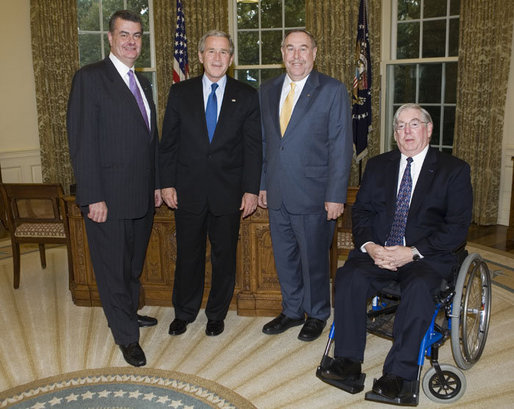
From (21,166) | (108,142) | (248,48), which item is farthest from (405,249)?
(21,166)

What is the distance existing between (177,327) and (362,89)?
3794 mm

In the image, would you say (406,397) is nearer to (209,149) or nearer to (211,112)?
(209,149)

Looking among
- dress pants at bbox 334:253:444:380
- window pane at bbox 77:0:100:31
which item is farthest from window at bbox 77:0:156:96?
dress pants at bbox 334:253:444:380

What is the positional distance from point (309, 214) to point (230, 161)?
0.54 m

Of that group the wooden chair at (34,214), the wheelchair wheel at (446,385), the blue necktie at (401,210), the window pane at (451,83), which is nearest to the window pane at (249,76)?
the window pane at (451,83)

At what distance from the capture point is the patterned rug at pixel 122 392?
103 inches

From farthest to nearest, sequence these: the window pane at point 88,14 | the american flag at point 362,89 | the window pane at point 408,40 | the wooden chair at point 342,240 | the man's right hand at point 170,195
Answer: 1. the window pane at point 88,14
2. the window pane at point 408,40
3. the american flag at point 362,89
4. the wooden chair at point 342,240
5. the man's right hand at point 170,195

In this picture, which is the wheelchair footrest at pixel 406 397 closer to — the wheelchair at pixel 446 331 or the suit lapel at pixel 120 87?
the wheelchair at pixel 446 331

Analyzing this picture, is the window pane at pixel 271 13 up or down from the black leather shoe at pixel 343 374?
up

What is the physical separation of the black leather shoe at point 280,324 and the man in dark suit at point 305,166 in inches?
4.6

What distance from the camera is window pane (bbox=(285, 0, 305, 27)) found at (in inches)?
275

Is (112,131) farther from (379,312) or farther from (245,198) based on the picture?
(379,312)

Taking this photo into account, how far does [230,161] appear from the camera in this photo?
3.09 meters

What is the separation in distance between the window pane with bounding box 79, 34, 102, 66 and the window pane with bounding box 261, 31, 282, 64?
218cm
